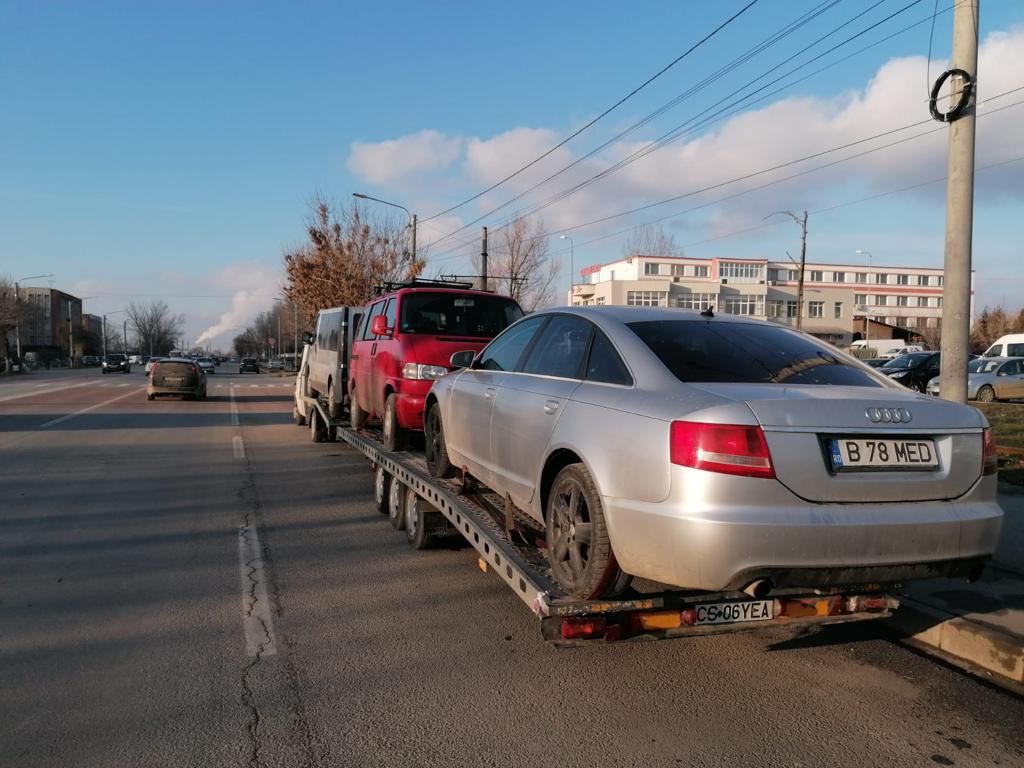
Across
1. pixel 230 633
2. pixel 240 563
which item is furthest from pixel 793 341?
pixel 240 563

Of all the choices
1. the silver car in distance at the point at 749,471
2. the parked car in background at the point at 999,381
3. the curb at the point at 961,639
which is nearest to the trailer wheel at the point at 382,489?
the silver car in distance at the point at 749,471

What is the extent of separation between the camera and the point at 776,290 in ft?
274

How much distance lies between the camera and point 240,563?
6.25 m

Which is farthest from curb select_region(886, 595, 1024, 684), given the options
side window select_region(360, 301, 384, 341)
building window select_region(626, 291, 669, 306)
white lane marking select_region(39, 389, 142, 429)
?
building window select_region(626, 291, 669, 306)

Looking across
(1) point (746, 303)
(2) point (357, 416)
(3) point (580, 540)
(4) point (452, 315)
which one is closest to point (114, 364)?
(2) point (357, 416)

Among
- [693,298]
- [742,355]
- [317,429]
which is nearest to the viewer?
[742,355]

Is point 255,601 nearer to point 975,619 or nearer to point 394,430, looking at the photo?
point 394,430

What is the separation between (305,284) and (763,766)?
35121 millimetres

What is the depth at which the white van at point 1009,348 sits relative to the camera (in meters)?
31.3

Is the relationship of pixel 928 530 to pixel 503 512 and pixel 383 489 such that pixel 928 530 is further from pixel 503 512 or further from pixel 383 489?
pixel 383 489

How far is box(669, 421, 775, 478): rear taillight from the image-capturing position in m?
3.14

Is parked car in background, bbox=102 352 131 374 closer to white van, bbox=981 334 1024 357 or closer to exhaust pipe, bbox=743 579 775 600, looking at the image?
white van, bbox=981 334 1024 357

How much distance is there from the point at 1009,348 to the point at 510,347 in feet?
109

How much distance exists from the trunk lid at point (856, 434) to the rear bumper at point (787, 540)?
67 mm
